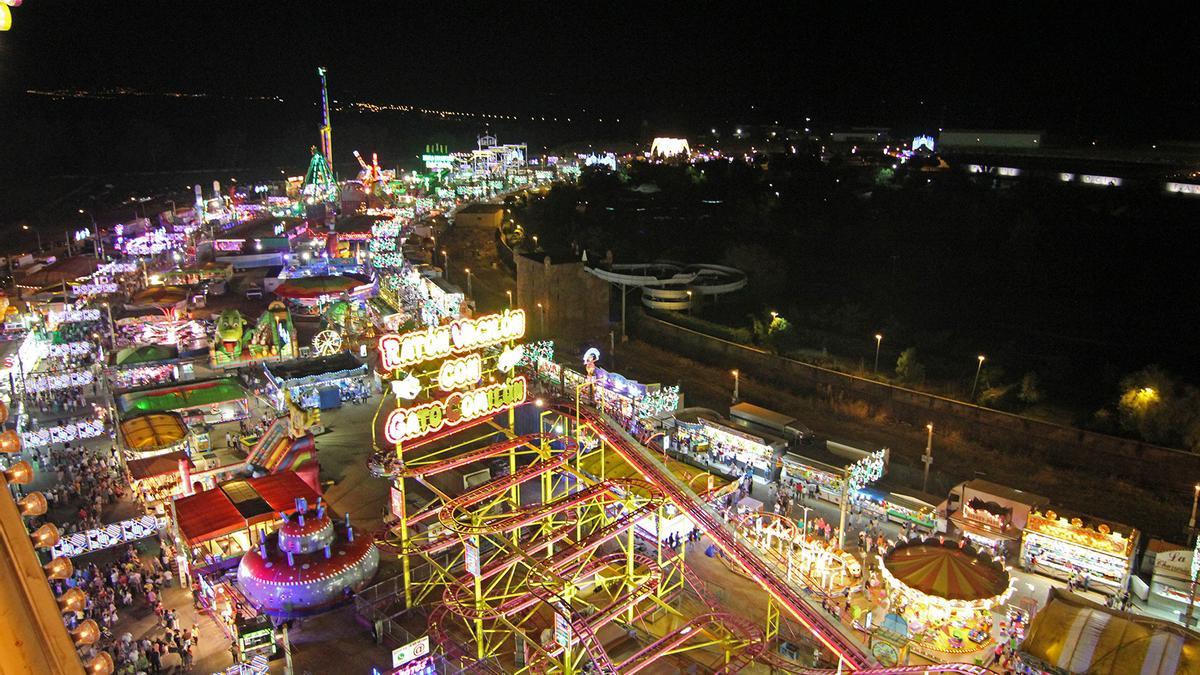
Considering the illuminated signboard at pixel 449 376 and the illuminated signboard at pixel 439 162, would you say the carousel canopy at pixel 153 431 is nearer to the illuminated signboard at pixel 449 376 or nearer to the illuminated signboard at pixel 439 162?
the illuminated signboard at pixel 449 376

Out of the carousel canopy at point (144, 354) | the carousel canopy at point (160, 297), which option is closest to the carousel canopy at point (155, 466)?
the carousel canopy at point (144, 354)

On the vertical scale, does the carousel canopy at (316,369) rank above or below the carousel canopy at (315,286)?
below

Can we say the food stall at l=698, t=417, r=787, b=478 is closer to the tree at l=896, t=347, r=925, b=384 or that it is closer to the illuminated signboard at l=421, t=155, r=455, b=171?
the tree at l=896, t=347, r=925, b=384

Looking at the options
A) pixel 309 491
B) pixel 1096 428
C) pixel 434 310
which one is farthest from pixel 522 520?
pixel 434 310

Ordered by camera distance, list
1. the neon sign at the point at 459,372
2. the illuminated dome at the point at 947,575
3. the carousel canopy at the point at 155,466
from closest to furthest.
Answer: the illuminated dome at the point at 947,575, the neon sign at the point at 459,372, the carousel canopy at the point at 155,466

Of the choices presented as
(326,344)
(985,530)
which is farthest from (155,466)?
(985,530)

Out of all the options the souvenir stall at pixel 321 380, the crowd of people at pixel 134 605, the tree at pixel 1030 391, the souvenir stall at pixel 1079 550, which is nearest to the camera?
the crowd of people at pixel 134 605

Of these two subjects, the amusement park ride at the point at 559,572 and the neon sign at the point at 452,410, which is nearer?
the amusement park ride at the point at 559,572

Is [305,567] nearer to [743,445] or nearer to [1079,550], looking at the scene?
[743,445]

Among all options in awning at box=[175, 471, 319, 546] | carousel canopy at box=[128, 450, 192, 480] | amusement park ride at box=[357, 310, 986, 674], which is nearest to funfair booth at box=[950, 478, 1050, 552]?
amusement park ride at box=[357, 310, 986, 674]
